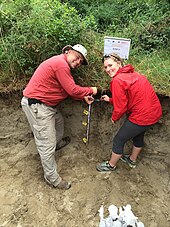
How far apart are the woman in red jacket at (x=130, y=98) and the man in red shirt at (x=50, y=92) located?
35 cm

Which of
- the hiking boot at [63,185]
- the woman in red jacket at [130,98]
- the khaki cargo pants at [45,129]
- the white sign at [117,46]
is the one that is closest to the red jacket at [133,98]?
the woman in red jacket at [130,98]

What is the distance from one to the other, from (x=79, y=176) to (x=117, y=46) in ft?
5.80

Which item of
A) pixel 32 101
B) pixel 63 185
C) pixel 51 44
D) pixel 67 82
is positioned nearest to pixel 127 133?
pixel 67 82

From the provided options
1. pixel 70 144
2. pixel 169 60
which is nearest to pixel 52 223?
pixel 70 144

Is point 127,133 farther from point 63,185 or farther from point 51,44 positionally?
point 51,44

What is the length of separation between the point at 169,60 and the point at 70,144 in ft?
6.24

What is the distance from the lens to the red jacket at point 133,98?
3.00 meters

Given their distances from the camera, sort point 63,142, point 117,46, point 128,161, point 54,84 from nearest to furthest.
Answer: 1. point 54,84
2. point 117,46
3. point 128,161
4. point 63,142

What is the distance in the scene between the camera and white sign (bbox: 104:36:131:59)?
11.0 ft

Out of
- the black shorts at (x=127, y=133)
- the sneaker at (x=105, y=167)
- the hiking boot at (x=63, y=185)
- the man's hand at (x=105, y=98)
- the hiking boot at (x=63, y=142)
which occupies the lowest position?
the hiking boot at (x=63, y=185)

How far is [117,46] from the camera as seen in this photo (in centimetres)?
341

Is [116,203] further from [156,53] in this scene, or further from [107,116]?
[156,53]

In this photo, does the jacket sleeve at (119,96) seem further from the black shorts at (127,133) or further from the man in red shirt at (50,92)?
the man in red shirt at (50,92)

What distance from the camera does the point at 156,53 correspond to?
4.25m
